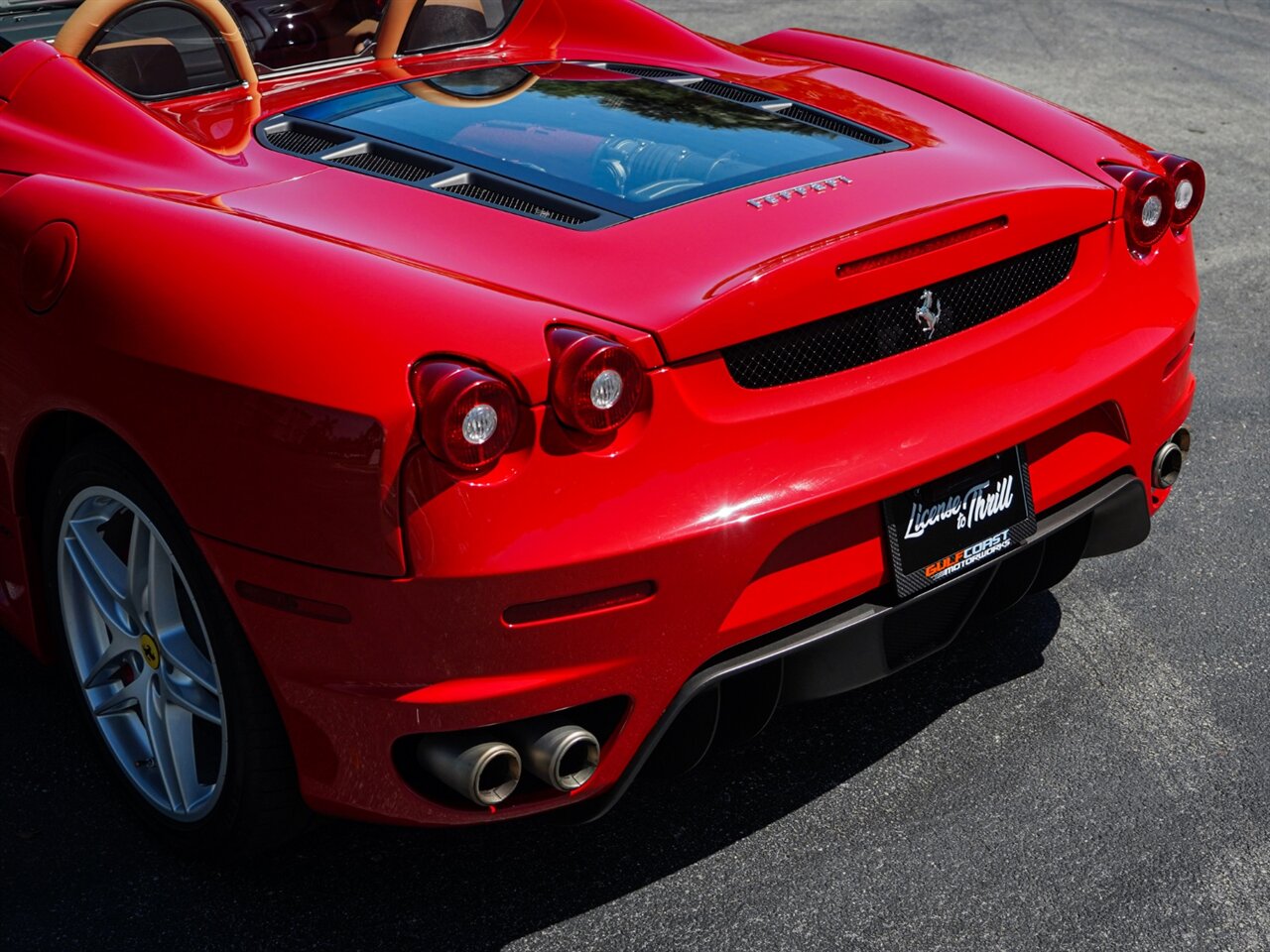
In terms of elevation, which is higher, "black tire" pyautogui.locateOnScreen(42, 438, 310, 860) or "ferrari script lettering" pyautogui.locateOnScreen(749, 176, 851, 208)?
Result: "ferrari script lettering" pyautogui.locateOnScreen(749, 176, 851, 208)

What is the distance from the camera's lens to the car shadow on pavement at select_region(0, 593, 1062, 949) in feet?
8.98

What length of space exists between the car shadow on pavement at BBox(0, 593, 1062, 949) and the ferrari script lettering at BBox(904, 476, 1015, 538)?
2.30 ft

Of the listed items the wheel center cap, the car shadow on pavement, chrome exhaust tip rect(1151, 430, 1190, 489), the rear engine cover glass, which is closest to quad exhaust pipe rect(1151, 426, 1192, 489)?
chrome exhaust tip rect(1151, 430, 1190, 489)

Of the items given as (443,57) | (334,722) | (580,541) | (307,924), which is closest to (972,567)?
(580,541)

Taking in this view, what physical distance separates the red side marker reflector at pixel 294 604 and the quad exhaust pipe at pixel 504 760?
25cm

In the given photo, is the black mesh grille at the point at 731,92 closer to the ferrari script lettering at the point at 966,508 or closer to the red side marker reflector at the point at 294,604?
the ferrari script lettering at the point at 966,508

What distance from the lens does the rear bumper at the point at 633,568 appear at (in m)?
2.24

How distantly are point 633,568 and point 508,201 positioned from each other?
0.82 metres

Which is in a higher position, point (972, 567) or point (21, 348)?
point (21, 348)

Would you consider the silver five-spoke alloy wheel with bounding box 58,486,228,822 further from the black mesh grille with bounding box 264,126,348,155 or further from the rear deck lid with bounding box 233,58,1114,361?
the black mesh grille with bounding box 264,126,348,155

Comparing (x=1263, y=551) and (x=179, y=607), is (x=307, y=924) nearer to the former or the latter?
(x=179, y=607)

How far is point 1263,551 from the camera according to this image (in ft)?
13.1

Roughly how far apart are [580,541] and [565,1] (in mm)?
2284

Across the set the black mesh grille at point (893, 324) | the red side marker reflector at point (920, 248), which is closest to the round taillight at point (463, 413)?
the black mesh grille at point (893, 324)
